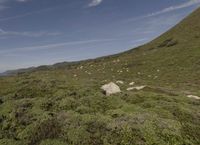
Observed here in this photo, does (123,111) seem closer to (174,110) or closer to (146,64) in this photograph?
(174,110)

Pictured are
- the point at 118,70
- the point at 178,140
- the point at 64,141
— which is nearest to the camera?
the point at 178,140

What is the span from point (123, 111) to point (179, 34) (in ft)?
469

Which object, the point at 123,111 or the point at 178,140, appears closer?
the point at 178,140

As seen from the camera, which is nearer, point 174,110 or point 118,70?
point 174,110

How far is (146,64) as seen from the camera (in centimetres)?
10019

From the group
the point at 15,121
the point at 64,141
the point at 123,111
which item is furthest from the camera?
the point at 15,121

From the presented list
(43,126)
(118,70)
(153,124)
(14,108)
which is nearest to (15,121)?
(14,108)

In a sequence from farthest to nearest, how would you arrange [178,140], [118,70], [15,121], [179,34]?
[179,34] → [118,70] → [15,121] → [178,140]

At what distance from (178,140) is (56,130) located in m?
4.97

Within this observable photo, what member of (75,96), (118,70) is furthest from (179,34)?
(75,96)

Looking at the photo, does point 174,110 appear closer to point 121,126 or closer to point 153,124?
point 153,124

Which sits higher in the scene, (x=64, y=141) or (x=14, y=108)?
(x=14, y=108)

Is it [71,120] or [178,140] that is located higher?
[71,120]

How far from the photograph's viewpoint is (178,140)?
10289 millimetres
